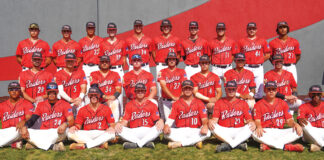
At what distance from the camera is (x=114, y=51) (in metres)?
7.84

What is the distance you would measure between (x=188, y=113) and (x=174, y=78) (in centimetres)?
118

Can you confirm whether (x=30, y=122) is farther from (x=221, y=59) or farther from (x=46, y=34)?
(x=46, y=34)

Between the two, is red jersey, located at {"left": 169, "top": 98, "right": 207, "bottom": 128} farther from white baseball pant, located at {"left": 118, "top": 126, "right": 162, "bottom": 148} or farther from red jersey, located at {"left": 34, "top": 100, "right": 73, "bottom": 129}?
red jersey, located at {"left": 34, "top": 100, "right": 73, "bottom": 129}

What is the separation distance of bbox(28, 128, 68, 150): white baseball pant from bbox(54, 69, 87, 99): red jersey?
50.3 inches

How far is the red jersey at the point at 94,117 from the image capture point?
A: 6137 mm

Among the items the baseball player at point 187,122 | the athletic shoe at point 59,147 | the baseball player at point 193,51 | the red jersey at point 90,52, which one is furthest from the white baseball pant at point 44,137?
the baseball player at point 193,51

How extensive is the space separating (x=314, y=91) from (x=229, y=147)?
215 centimetres

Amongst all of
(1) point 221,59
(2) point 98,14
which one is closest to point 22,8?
(2) point 98,14

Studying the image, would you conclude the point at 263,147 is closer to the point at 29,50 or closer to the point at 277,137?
the point at 277,137

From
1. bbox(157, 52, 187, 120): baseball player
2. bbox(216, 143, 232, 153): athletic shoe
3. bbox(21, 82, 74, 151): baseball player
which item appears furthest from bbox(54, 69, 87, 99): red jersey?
bbox(216, 143, 232, 153): athletic shoe

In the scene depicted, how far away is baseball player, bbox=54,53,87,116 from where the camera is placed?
695 cm

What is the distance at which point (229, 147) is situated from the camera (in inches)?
226

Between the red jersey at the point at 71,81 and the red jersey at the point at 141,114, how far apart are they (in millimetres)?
1636

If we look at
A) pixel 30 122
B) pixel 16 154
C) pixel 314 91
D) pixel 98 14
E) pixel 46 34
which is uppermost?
pixel 98 14
